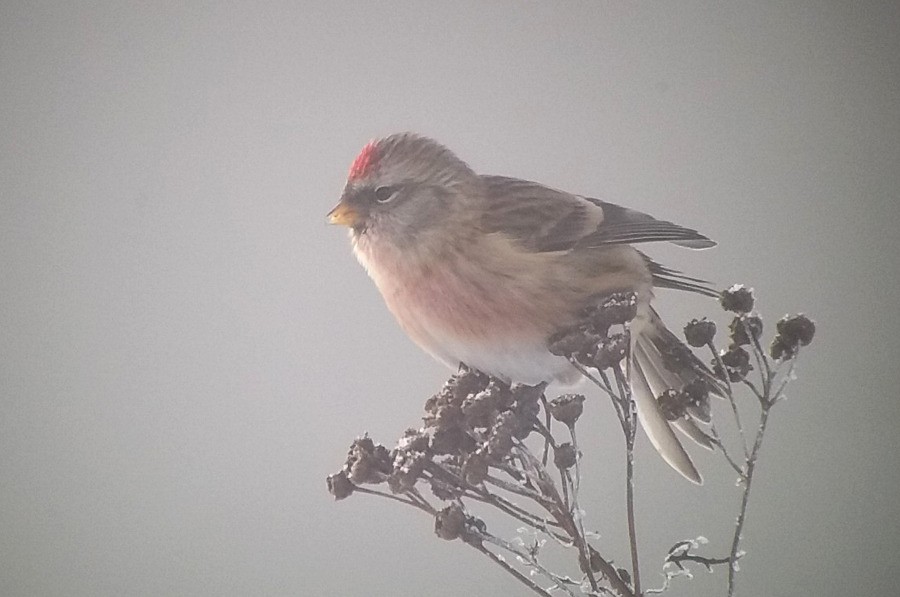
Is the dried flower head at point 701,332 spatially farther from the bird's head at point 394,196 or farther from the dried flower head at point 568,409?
the bird's head at point 394,196

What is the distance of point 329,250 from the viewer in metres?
1.09

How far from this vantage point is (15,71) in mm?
1050

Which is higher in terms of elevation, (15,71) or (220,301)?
(15,71)

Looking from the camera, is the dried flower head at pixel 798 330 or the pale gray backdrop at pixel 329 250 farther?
the pale gray backdrop at pixel 329 250

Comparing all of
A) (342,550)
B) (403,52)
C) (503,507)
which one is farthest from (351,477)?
(403,52)

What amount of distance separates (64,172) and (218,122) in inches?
10.7

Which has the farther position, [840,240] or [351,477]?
[840,240]

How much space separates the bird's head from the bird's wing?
0.05 metres

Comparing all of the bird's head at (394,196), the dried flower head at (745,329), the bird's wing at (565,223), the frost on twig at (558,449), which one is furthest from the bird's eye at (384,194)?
the dried flower head at (745,329)

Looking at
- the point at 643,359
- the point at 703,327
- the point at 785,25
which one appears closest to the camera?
the point at 703,327

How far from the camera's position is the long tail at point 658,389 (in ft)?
2.22

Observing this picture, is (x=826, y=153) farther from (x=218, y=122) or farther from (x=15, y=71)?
(x=15, y=71)

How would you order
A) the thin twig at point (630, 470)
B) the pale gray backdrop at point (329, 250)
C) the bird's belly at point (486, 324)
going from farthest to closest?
the pale gray backdrop at point (329, 250) → the bird's belly at point (486, 324) → the thin twig at point (630, 470)

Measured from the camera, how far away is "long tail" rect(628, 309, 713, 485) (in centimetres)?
68
